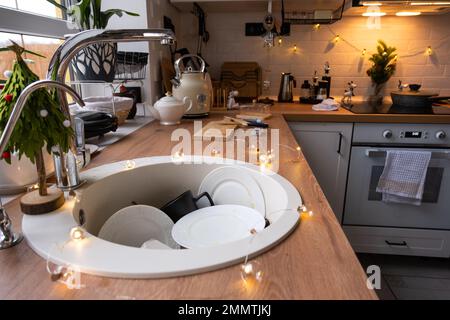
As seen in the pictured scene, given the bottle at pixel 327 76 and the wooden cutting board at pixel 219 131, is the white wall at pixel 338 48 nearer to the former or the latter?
the bottle at pixel 327 76

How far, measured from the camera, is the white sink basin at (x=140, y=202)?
48cm

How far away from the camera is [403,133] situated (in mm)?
1807

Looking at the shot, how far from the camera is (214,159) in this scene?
1.01 meters

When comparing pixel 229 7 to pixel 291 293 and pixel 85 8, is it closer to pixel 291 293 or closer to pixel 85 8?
pixel 85 8

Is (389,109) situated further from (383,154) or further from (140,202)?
(140,202)

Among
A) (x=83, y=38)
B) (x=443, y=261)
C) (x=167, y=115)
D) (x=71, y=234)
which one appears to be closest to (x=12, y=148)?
(x=71, y=234)

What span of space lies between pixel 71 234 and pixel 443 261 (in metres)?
2.30

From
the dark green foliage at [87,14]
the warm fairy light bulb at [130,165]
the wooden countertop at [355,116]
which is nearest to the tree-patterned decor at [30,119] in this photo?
the warm fairy light bulb at [130,165]

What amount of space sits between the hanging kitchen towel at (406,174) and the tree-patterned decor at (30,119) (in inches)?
67.2

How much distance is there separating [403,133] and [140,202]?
5.09 feet

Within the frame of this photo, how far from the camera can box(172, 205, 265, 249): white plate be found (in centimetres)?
73

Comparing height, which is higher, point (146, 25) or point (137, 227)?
point (146, 25)

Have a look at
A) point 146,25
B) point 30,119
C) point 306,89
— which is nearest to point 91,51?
point 146,25

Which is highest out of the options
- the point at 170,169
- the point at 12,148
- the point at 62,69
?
the point at 62,69
